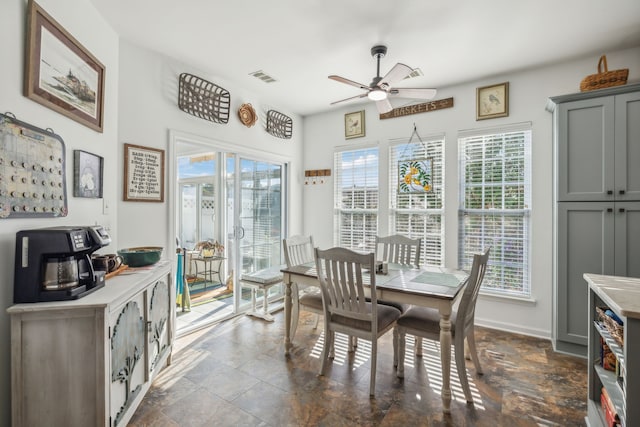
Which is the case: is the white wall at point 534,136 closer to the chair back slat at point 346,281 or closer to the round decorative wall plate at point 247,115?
the round decorative wall plate at point 247,115

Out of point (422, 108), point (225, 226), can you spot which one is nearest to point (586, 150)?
point (422, 108)

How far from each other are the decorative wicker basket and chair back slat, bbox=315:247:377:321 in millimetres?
1256

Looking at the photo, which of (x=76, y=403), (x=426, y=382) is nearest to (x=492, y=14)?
(x=426, y=382)

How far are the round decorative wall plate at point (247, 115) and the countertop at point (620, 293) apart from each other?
3587 millimetres

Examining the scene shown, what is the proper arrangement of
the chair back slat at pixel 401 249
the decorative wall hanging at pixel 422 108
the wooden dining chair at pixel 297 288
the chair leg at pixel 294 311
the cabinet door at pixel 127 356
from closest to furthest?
the cabinet door at pixel 127 356 → the wooden dining chair at pixel 297 288 → the chair leg at pixel 294 311 → the chair back slat at pixel 401 249 → the decorative wall hanging at pixel 422 108

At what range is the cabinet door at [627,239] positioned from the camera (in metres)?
2.48

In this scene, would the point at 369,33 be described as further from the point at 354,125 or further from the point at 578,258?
the point at 578,258

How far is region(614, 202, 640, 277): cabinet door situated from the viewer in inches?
97.6

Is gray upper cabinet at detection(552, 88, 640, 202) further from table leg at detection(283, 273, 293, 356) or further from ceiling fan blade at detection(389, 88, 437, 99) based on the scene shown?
table leg at detection(283, 273, 293, 356)

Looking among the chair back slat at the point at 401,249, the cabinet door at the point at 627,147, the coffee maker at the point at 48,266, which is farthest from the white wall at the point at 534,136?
the coffee maker at the point at 48,266

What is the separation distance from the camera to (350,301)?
2277 millimetres

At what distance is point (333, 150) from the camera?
180 inches

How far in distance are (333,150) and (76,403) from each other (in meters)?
3.90

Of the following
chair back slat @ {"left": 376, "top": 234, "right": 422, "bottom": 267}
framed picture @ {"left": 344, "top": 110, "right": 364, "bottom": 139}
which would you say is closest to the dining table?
chair back slat @ {"left": 376, "top": 234, "right": 422, "bottom": 267}
